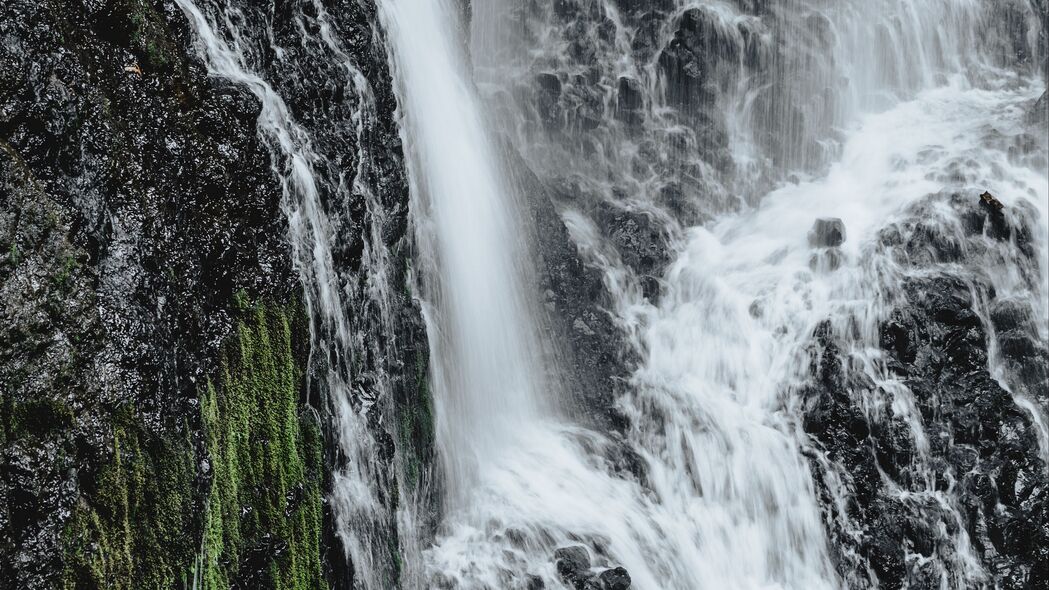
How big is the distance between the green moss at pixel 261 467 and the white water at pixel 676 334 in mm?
2491

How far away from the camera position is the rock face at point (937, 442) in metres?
11.5

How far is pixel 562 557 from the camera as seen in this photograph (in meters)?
10.0

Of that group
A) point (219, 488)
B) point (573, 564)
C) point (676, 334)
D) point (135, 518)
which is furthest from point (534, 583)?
point (676, 334)

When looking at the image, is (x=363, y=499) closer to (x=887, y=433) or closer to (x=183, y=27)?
(x=183, y=27)

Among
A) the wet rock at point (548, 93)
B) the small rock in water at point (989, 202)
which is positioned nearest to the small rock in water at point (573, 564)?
the small rock in water at point (989, 202)

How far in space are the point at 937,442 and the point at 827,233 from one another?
409 centimetres

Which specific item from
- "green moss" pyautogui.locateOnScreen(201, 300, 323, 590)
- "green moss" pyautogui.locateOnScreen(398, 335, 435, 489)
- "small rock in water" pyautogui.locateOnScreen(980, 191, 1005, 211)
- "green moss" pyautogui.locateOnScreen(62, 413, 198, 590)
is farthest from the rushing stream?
"green moss" pyautogui.locateOnScreen(62, 413, 198, 590)

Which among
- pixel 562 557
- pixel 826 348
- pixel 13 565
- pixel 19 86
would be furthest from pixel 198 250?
pixel 826 348

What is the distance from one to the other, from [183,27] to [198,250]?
212 centimetres

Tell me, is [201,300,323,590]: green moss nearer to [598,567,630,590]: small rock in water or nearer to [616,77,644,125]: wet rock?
[598,567,630,590]: small rock in water

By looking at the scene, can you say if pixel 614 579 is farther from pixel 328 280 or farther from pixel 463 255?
pixel 463 255

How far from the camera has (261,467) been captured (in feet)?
24.0

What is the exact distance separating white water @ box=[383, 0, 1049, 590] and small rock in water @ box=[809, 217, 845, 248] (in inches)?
9.5

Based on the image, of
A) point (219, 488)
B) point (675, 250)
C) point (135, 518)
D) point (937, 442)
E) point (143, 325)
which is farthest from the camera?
point (675, 250)
